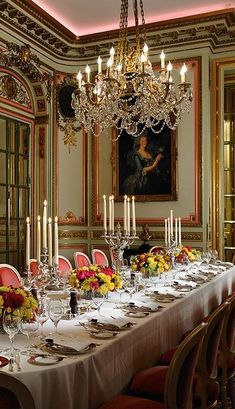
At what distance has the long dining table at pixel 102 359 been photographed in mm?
1720

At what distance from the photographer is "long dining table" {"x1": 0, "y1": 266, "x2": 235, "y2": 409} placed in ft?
5.64

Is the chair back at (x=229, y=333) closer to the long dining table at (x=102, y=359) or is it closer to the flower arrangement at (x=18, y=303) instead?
the long dining table at (x=102, y=359)

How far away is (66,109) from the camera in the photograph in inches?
271

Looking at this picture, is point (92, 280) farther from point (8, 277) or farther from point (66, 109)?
point (66, 109)

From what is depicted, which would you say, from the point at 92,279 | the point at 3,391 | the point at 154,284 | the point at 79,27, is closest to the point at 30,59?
the point at 79,27

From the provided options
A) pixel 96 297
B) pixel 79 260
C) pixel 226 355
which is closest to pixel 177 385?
pixel 226 355

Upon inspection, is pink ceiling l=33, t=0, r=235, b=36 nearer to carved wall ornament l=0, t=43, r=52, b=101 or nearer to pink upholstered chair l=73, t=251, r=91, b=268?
carved wall ornament l=0, t=43, r=52, b=101

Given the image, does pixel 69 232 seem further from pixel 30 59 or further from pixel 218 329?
pixel 218 329

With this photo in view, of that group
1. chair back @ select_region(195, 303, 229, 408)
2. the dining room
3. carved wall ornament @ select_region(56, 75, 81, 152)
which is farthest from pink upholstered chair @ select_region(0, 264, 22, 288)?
carved wall ornament @ select_region(56, 75, 81, 152)

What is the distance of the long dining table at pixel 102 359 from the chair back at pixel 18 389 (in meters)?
0.26

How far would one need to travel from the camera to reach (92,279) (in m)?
2.86

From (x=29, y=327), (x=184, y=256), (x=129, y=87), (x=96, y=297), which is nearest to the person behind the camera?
(x=29, y=327)

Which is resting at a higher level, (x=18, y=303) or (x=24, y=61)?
(x=24, y=61)

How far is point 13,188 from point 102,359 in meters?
4.52
